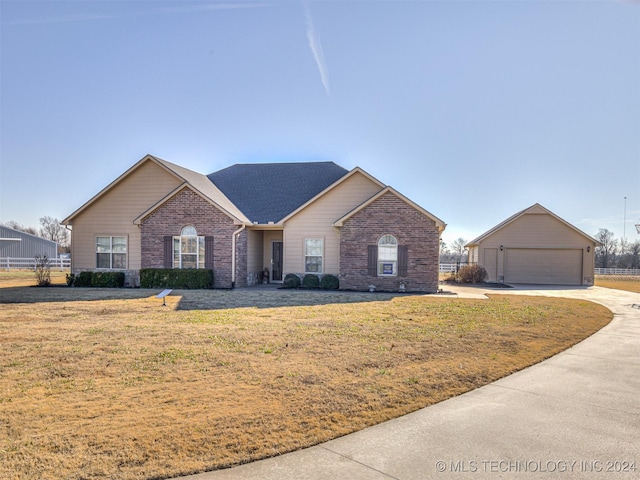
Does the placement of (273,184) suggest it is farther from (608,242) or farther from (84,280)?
(608,242)

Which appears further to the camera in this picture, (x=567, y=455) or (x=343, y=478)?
(x=567, y=455)

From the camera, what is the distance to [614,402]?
5199 millimetres

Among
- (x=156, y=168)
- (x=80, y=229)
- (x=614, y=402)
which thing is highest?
(x=156, y=168)

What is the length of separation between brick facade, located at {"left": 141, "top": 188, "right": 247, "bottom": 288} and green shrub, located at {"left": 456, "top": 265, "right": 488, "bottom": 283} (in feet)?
48.9

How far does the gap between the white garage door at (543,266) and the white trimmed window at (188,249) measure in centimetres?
2009

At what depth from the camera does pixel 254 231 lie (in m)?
21.7

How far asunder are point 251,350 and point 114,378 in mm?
2320

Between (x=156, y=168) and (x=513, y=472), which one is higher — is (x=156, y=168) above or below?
above

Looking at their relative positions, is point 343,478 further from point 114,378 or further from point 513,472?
point 114,378

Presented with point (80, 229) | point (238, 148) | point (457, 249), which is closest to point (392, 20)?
point (238, 148)

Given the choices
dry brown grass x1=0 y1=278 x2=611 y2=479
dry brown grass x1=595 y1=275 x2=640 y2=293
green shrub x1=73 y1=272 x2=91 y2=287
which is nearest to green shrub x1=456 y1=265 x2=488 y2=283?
dry brown grass x1=595 y1=275 x2=640 y2=293

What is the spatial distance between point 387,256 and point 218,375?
552 inches

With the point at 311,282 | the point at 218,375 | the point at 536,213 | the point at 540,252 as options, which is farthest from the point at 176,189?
the point at 540,252

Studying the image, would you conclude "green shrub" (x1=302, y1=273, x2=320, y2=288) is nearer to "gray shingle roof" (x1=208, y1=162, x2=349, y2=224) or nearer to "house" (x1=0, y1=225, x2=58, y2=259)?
"gray shingle roof" (x1=208, y1=162, x2=349, y2=224)
